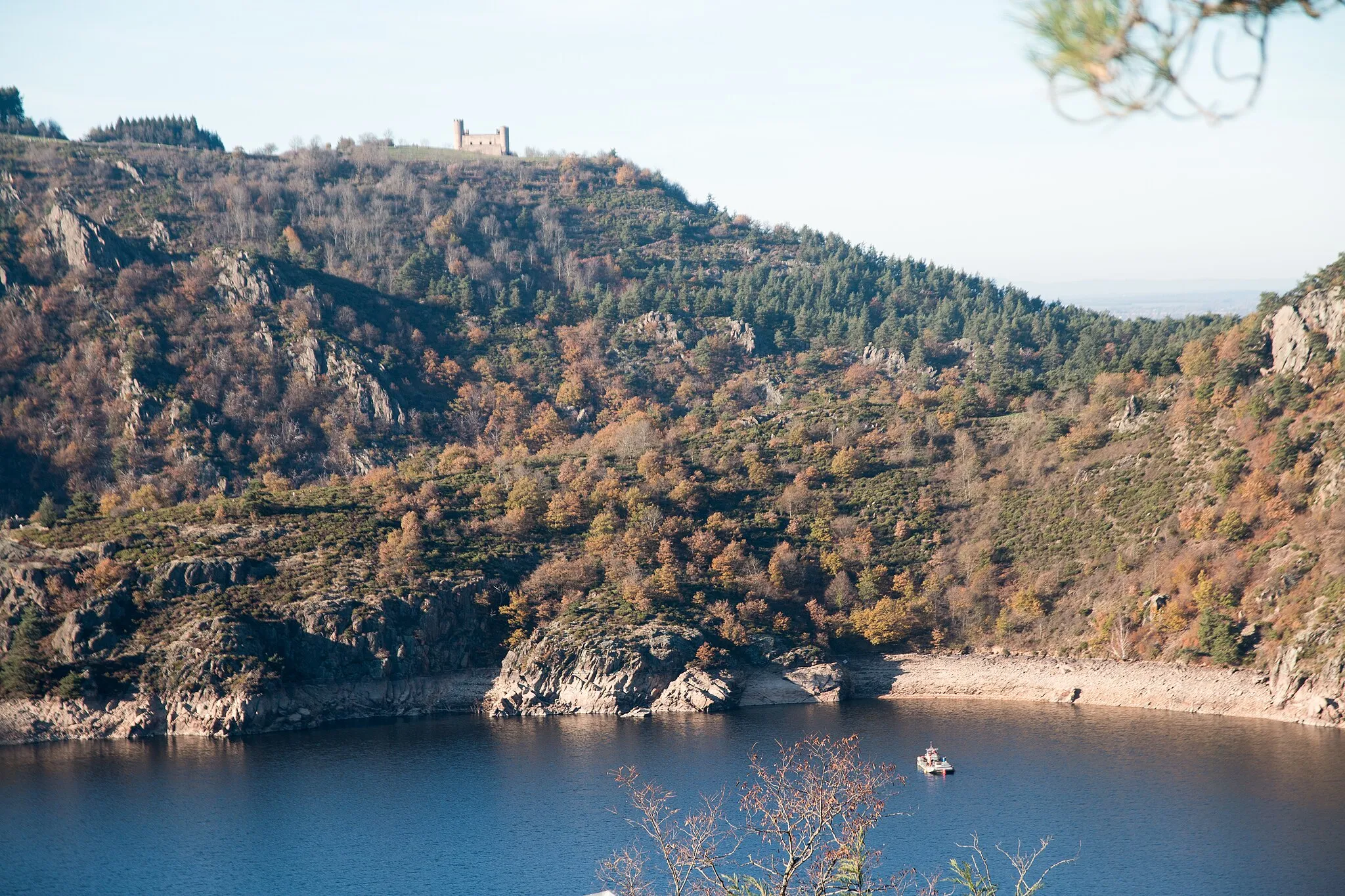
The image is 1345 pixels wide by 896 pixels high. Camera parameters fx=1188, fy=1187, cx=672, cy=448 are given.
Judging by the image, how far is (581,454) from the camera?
4309 inches

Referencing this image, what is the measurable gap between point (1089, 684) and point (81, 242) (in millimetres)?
116293

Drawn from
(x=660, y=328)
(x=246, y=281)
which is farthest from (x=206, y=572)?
(x=660, y=328)

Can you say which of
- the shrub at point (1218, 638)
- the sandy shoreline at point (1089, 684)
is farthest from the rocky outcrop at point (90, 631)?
the shrub at point (1218, 638)

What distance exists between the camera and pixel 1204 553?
81188 millimetres

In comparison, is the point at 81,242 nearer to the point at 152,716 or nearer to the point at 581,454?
the point at 581,454

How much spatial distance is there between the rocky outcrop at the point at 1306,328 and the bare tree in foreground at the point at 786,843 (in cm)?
4617

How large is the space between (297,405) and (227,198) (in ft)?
166

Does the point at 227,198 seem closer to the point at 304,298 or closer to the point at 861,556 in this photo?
the point at 304,298

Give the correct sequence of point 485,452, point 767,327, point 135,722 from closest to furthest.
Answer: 1. point 135,722
2. point 485,452
3. point 767,327

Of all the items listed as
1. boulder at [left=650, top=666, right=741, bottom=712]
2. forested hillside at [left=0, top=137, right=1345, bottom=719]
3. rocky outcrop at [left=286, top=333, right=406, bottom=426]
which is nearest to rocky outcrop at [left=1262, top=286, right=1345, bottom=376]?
forested hillside at [left=0, top=137, right=1345, bottom=719]

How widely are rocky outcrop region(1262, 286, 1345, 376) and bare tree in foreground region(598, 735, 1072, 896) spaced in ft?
A: 151

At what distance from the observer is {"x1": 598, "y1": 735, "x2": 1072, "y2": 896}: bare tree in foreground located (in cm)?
2442

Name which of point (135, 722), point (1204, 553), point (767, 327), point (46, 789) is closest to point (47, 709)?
point (135, 722)

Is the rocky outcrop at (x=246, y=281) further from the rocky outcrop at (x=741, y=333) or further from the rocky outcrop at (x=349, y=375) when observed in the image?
the rocky outcrop at (x=741, y=333)
